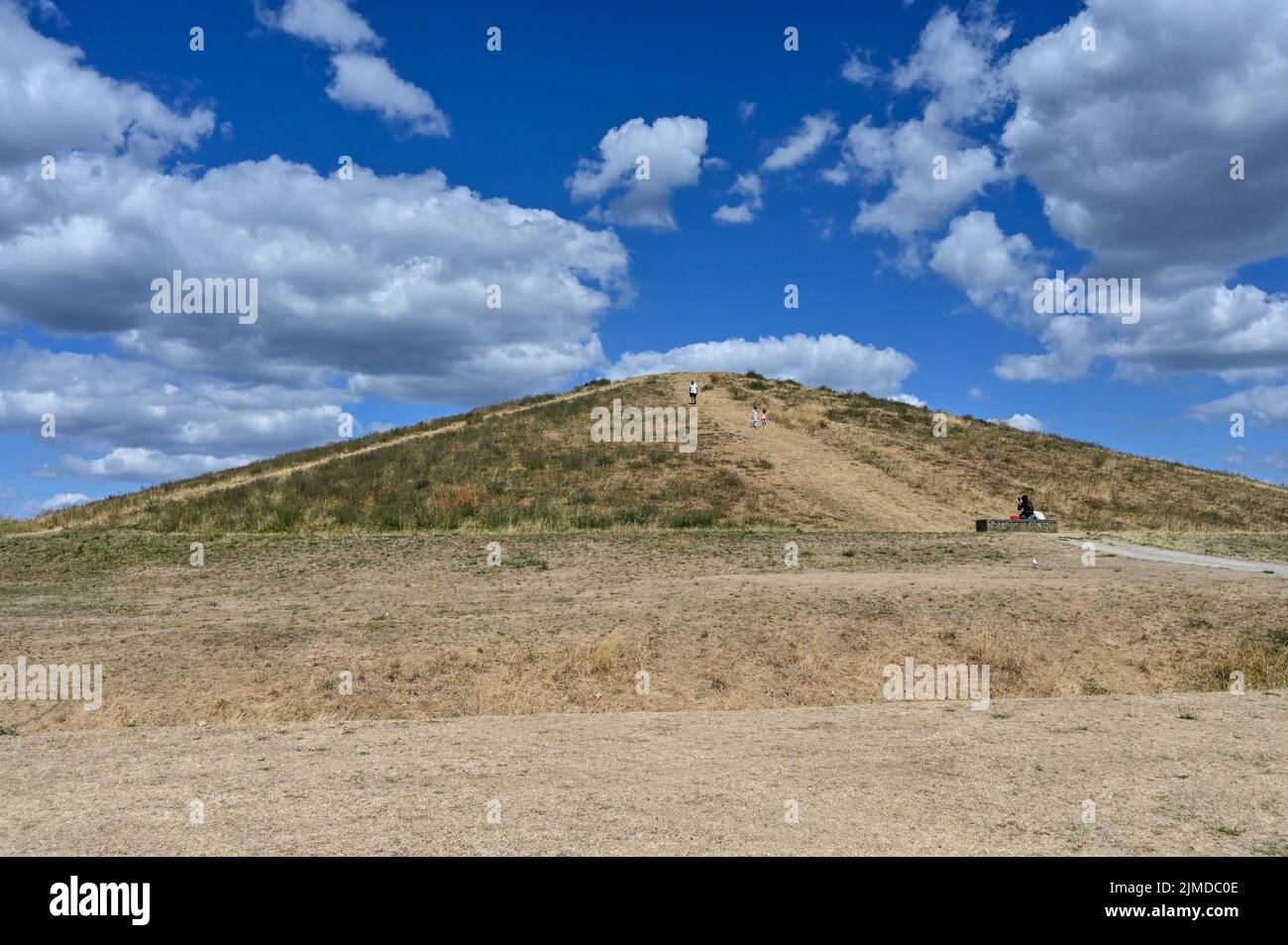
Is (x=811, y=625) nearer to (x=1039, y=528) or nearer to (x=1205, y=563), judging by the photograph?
(x=1205, y=563)

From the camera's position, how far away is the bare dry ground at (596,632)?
42.8 feet

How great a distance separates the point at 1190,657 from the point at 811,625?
621 centimetres

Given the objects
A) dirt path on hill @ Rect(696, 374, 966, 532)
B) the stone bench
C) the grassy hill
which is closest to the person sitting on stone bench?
the stone bench

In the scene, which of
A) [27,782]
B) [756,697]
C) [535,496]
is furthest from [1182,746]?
[535,496]

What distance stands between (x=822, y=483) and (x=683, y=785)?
30006 mm

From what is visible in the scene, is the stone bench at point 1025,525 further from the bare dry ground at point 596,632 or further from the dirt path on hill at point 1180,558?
the bare dry ground at point 596,632

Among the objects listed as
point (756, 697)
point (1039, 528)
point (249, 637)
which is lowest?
point (756, 697)

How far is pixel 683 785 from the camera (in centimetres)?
777

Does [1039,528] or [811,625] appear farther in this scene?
[1039,528]

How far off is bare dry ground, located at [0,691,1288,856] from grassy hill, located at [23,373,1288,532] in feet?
61.9

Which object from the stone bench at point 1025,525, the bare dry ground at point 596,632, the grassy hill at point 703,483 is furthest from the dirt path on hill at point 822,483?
the bare dry ground at point 596,632

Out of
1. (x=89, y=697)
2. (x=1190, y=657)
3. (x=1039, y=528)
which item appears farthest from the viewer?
(x=1039, y=528)

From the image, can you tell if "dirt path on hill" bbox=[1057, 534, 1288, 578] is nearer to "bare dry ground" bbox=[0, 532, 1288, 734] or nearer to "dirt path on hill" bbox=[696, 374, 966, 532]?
"bare dry ground" bbox=[0, 532, 1288, 734]
